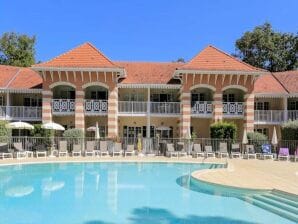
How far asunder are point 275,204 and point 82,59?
2189cm

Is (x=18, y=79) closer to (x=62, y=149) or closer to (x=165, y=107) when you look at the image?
(x=62, y=149)

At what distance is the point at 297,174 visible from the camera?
1658cm

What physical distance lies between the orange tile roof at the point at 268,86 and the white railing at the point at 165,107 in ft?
23.0

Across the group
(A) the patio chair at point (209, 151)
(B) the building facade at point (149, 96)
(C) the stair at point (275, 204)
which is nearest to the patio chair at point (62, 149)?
(B) the building facade at point (149, 96)

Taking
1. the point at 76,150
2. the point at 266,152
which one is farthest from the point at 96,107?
the point at 266,152

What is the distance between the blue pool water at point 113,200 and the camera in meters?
10.1

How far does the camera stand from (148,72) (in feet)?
112

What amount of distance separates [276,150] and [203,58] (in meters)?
9.52

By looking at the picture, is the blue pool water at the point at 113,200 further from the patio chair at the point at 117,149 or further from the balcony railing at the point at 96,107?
the balcony railing at the point at 96,107

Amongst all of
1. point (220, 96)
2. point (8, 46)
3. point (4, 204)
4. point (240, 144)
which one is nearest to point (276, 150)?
point (240, 144)

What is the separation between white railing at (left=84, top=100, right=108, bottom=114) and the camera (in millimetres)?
30341

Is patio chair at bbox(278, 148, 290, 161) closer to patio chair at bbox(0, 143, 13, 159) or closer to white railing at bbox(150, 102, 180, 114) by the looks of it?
white railing at bbox(150, 102, 180, 114)

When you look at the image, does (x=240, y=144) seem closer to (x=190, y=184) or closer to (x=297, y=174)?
(x=297, y=174)

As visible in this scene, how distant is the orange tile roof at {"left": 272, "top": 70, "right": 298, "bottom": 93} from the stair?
21.9m
